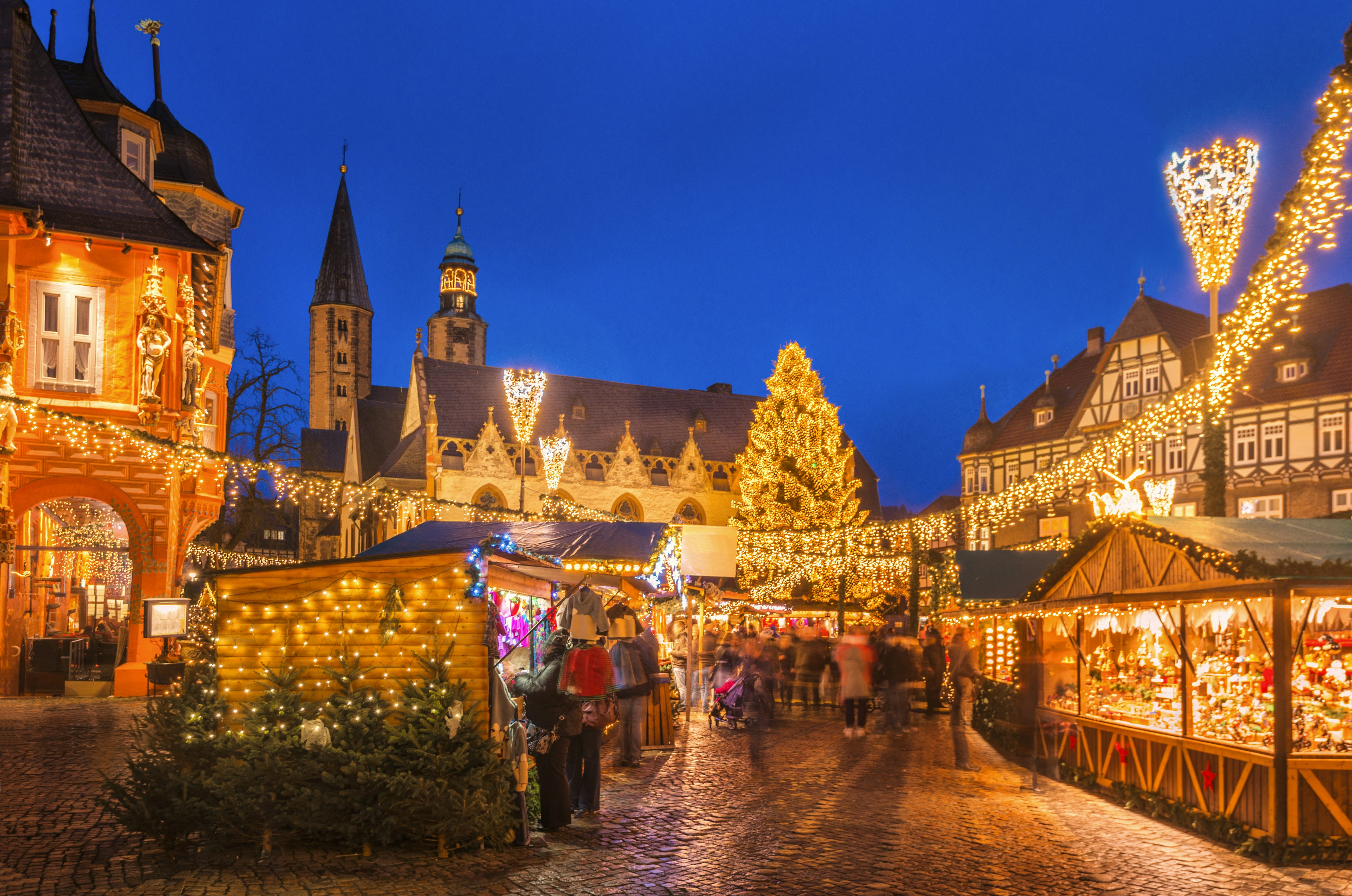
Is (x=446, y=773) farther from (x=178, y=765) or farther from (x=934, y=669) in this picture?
(x=934, y=669)

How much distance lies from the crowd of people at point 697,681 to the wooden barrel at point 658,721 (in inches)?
9.8

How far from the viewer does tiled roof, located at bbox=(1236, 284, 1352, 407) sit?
3300cm

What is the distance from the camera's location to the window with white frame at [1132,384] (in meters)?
39.0

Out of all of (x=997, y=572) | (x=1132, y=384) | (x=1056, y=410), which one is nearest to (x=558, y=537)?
(x=997, y=572)

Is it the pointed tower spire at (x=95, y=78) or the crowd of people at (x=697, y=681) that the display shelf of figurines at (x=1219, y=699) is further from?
the pointed tower spire at (x=95, y=78)

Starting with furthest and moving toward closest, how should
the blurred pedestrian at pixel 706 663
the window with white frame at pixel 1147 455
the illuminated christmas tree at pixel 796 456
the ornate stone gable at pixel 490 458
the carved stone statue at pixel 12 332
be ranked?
the ornate stone gable at pixel 490 458 < the illuminated christmas tree at pixel 796 456 < the window with white frame at pixel 1147 455 < the blurred pedestrian at pixel 706 663 < the carved stone statue at pixel 12 332

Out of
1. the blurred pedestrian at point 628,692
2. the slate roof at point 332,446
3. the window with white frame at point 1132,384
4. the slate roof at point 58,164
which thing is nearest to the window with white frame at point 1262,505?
the window with white frame at point 1132,384

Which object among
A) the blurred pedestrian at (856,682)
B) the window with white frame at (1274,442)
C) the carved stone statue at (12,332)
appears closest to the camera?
the blurred pedestrian at (856,682)

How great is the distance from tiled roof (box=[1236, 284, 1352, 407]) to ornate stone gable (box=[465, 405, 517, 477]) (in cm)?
3368

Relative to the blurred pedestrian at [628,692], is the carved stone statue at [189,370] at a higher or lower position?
higher

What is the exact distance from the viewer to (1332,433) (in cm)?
3247

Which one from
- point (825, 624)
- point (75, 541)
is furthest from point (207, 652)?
point (825, 624)

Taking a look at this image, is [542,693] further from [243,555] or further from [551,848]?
[243,555]

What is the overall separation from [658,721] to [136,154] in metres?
16.7
